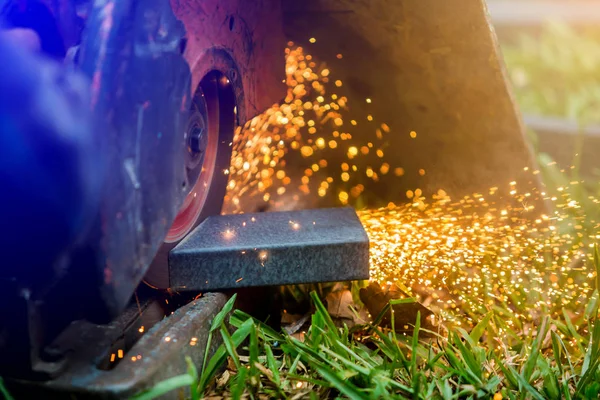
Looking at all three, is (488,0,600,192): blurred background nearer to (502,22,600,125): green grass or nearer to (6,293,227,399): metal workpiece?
(502,22,600,125): green grass

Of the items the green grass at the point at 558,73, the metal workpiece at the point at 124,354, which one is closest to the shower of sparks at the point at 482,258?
the metal workpiece at the point at 124,354

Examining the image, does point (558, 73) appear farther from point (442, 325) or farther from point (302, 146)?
point (442, 325)

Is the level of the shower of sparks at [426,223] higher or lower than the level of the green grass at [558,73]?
lower

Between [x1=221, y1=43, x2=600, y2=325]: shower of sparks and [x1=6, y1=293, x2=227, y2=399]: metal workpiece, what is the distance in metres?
0.66

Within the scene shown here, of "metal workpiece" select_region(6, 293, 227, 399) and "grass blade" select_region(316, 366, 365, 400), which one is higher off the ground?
"metal workpiece" select_region(6, 293, 227, 399)

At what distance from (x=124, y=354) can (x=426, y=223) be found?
103cm

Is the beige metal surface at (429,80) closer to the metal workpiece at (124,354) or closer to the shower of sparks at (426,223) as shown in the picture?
the shower of sparks at (426,223)

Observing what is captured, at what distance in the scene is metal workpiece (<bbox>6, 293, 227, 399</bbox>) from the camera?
0.97 meters

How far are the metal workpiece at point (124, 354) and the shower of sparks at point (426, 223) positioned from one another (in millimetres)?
661

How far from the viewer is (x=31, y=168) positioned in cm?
94

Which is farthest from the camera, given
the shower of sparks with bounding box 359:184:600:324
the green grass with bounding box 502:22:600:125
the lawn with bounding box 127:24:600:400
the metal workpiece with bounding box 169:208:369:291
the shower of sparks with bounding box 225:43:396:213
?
the green grass with bounding box 502:22:600:125

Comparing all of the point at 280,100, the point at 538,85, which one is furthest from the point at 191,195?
the point at 538,85

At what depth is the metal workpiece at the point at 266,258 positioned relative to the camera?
136 centimetres

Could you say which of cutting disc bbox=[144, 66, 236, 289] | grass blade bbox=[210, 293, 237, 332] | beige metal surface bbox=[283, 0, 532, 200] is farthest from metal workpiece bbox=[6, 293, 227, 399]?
beige metal surface bbox=[283, 0, 532, 200]
